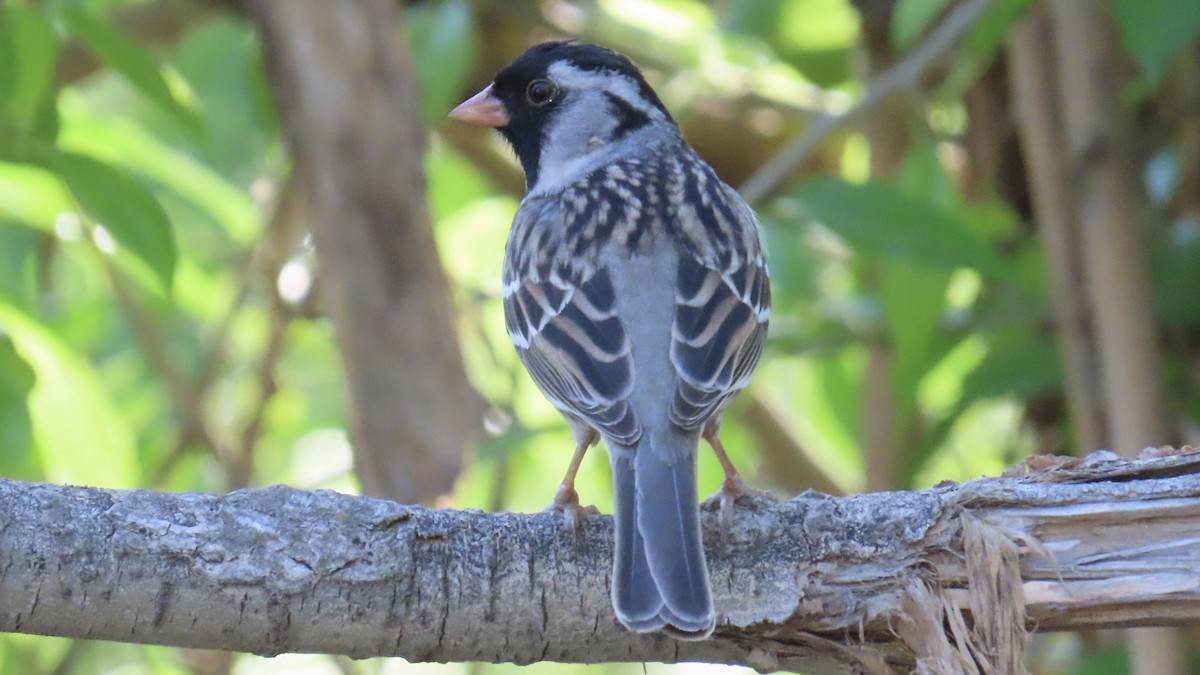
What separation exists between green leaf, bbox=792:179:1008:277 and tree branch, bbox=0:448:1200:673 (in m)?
1.16

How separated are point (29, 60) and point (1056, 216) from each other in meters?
2.89

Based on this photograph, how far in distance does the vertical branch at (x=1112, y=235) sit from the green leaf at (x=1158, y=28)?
0.98 m

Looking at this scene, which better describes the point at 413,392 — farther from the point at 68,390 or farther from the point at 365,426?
the point at 68,390

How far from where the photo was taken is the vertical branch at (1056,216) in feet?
14.0

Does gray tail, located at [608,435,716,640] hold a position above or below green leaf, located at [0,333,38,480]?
below

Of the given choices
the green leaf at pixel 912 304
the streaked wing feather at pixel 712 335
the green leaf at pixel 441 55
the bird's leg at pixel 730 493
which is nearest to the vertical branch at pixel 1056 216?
the green leaf at pixel 912 304

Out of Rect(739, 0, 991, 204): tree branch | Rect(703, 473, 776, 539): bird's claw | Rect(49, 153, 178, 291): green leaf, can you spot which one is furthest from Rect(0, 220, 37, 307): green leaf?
Rect(739, 0, 991, 204): tree branch

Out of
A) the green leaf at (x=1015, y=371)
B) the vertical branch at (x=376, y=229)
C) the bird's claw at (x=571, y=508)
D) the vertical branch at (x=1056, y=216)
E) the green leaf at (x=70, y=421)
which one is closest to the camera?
the bird's claw at (x=571, y=508)

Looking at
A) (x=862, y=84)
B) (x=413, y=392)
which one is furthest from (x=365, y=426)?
(x=862, y=84)

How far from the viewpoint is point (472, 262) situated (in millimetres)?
5453

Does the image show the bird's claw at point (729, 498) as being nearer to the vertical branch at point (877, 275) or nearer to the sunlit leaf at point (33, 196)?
the vertical branch at point (877, 275)

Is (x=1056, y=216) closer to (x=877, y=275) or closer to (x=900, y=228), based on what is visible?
(x=877, y=275)

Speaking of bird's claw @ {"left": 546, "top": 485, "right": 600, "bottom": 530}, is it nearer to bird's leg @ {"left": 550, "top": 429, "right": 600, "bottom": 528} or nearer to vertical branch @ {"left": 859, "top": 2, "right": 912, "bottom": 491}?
bird's leg @ {"left": 550, "top": 429, "right": 600, "bottom": 528}

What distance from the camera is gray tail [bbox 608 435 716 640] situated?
232 cm
